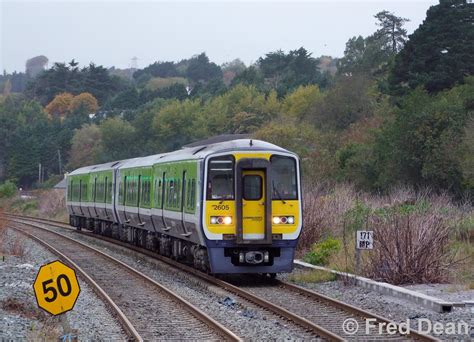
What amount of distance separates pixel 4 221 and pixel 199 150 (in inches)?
345

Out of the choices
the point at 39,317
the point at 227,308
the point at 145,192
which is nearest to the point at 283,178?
the point at 227,308

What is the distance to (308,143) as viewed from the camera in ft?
196

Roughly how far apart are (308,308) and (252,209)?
12.5 feet

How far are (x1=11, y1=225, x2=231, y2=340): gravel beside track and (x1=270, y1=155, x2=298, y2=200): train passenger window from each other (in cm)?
316

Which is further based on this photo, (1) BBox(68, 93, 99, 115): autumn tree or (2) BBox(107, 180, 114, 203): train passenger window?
(1) BBox(68, 93, 99, 115): autumn tree

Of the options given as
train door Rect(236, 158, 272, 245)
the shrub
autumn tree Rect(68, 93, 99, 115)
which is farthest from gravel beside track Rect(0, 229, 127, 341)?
autumn tree Rect(68, 93, 99, 115)

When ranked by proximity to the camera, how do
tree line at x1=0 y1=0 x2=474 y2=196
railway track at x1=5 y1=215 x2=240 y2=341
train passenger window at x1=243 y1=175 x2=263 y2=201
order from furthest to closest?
tree line at x1=0 y1=0 x2=474 y2=196 → train passenger window at x1=243 y1=175 x2=263 y2=201 → railway track at x1=5 y1=215 x2=240 y2=341

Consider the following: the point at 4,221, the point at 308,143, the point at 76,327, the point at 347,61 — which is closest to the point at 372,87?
the point at 308,143

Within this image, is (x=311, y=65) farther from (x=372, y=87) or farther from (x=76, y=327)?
(x=76, y=327)

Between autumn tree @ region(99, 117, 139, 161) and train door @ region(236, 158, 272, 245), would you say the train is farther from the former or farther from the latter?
autumn tree @ region(99, 117, 139, 161)

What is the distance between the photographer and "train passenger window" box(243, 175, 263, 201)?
59.0 ft

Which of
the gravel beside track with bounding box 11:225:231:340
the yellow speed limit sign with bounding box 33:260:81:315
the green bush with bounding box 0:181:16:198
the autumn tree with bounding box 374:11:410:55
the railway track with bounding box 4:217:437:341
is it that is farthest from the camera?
the autumn tree with bounding box 374:11:410:55

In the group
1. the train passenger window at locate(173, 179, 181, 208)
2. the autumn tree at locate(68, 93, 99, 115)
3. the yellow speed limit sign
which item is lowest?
the yellow speed limit sign

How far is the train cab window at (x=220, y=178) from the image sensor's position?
1803cm
